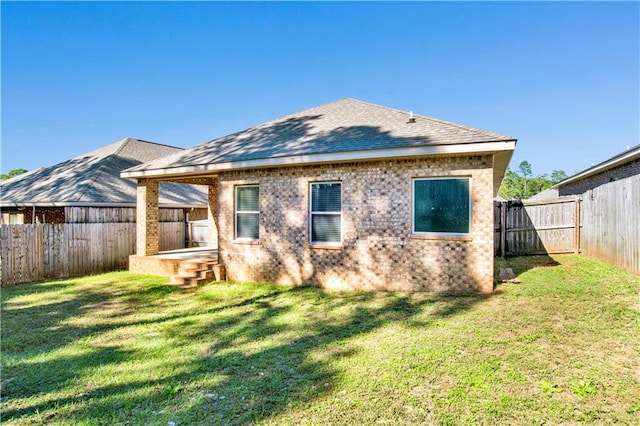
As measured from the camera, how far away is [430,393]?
354 cm

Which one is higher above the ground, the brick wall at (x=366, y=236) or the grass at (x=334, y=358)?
the brick wall at (x=366, y=236)

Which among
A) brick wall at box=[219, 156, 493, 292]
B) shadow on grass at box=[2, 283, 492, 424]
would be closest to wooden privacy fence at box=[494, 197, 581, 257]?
brick wall at box=[219, 156, 493, 292]

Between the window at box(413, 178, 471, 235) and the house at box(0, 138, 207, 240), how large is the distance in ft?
36.3

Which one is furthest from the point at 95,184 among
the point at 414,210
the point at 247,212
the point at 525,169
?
the point at 525,169

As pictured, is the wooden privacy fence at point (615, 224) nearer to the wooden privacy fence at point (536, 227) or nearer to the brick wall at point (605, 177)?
the wooden privacy fence at point (536, 227)

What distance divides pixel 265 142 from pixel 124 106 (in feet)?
49.0

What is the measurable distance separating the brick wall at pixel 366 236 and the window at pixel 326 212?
17 cm

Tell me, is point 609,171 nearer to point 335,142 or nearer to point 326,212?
point 335,142

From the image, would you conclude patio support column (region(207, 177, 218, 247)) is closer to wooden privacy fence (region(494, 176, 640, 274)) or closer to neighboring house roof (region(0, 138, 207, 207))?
A: neighboring house roof (region(0, 138, 207, 207))

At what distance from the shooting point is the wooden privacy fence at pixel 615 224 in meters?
7.97

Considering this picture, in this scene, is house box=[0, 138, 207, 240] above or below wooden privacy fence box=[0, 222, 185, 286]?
above

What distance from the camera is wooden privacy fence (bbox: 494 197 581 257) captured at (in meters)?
12.1

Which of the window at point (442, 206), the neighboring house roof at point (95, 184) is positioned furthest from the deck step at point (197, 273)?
the window at point (442, 206)

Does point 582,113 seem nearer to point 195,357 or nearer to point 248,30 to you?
point 248,30
